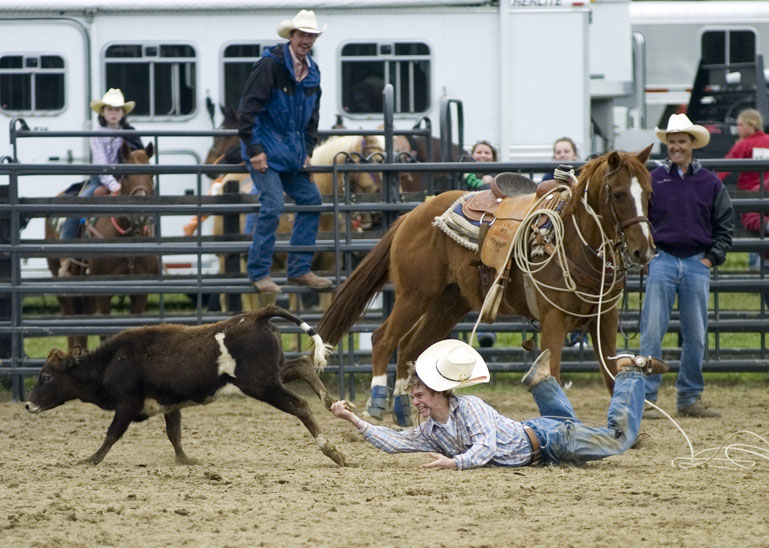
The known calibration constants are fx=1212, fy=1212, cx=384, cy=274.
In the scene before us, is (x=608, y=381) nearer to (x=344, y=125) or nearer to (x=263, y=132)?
(x=263, y=132)

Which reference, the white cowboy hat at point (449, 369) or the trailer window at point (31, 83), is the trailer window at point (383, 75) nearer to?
the trailer window at point (31, 83)

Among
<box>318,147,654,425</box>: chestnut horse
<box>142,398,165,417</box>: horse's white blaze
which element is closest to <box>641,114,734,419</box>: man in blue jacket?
<box>318,147,654,425</box>: chestnut horse

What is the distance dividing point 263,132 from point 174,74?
3936 mm

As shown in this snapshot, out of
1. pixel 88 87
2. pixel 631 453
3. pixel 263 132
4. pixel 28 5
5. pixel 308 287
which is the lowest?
pixel 631 453

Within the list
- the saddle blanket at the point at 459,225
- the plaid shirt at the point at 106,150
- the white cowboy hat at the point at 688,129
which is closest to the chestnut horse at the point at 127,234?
the plaid shirt at the point at 106,150

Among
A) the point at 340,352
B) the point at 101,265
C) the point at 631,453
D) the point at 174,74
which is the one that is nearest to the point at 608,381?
the point at 631,453

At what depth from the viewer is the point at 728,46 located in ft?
57.0

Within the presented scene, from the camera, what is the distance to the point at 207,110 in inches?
505

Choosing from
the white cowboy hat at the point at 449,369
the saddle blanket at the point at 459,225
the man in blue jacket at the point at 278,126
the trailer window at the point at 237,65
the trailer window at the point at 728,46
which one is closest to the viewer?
the white cowboy hat at the point at 449,369

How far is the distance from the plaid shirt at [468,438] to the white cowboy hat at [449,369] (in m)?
0.19

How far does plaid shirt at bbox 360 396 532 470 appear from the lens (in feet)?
20.1

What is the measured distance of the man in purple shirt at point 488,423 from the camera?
19.8 feet

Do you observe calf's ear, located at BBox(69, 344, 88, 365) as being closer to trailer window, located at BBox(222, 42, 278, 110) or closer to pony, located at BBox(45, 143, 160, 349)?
pony, located at BBox(45, 143, 160, 349)

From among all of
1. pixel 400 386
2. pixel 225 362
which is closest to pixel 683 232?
pixel 400 386
